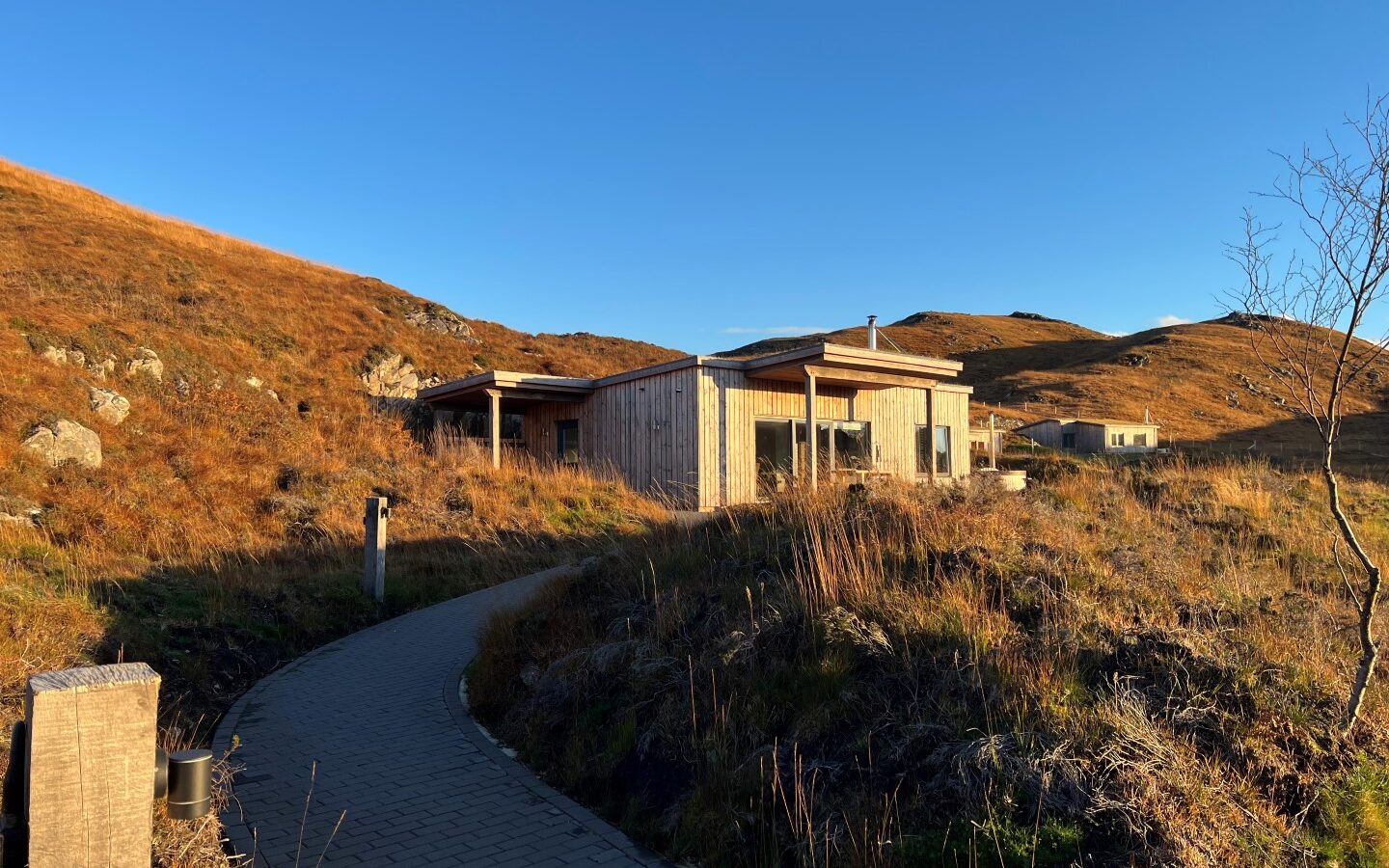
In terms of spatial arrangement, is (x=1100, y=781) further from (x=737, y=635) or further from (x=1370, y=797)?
(x=737, y=635)

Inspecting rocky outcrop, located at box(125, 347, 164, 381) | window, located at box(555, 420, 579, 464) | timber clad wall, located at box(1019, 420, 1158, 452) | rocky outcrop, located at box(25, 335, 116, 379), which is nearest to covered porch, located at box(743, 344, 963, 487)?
window, located at box(555, 420, 579, 464)

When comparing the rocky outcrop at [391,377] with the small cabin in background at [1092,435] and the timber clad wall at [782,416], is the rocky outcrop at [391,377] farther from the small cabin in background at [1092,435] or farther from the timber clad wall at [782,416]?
the small cabin in background at [1092,435]

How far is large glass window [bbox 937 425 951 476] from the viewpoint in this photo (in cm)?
2164

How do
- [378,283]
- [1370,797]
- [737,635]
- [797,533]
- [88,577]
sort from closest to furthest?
[1370,797], [737,635], [797,533], [88,577], [378,283]

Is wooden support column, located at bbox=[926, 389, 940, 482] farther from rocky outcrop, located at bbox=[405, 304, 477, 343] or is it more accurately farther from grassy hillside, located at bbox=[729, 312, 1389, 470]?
grassy hillside, located at bbox=[729, 312, 1389, 470]

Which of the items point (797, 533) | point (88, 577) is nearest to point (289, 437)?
point (88, 577)

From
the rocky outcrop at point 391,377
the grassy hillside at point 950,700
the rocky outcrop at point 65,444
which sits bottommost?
the grassy hillside at point 950,700

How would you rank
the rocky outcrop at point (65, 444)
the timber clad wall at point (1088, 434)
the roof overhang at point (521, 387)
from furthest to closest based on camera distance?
the timber clad wall at point (1088, 434) < the roof overhang at point (521, 387) < the rocky outcrop at point (65, 444)

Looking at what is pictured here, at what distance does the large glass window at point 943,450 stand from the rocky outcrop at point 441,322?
18096 millimetres

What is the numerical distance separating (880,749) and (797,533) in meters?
2.81

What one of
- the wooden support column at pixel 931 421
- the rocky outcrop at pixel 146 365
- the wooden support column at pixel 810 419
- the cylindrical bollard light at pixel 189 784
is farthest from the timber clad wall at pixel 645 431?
the cylindrical bollard light at pixel 189 784

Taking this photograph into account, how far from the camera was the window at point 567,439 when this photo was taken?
21734mm

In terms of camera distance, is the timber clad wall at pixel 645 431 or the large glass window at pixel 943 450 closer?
the timber clad wall at pixel 645 431

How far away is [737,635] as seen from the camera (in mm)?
5230
